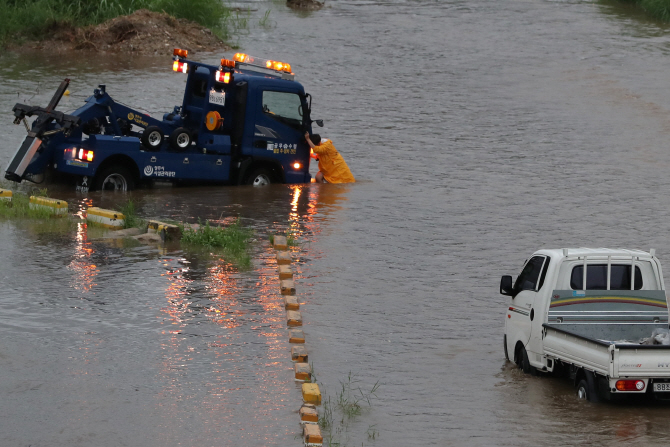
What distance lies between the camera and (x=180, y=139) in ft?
62.3

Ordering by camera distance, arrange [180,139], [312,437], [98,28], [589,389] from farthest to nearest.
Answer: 1. [98,28]
2. [180,139]
3. [589,389]
4. [312,437]

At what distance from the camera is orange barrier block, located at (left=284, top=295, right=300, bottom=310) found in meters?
12.1

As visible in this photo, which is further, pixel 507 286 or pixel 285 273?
pixel 285 273

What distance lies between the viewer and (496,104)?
31719 mm

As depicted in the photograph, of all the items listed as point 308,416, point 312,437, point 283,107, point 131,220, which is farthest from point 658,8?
point 312,437

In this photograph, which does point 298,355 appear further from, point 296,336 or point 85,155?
point 85,155

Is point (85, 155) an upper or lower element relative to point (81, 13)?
lower

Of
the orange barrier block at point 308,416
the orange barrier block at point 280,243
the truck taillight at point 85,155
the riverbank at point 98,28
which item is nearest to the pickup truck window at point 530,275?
the orange barrier block at point 308,416

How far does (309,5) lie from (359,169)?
27.4m

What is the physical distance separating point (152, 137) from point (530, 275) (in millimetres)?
9593

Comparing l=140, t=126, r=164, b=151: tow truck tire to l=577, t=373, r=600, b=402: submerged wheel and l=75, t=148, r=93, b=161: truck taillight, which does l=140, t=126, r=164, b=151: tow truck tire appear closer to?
l=75, t=148, r=93, b=161: truck taillight

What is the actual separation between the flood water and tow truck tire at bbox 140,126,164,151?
37.7 inches

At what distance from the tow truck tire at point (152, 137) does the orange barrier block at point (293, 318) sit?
774 centimetres

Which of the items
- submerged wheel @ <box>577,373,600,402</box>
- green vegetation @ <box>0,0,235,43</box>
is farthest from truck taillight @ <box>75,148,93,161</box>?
green vegetation @ <box>0,0,235,43</box>
